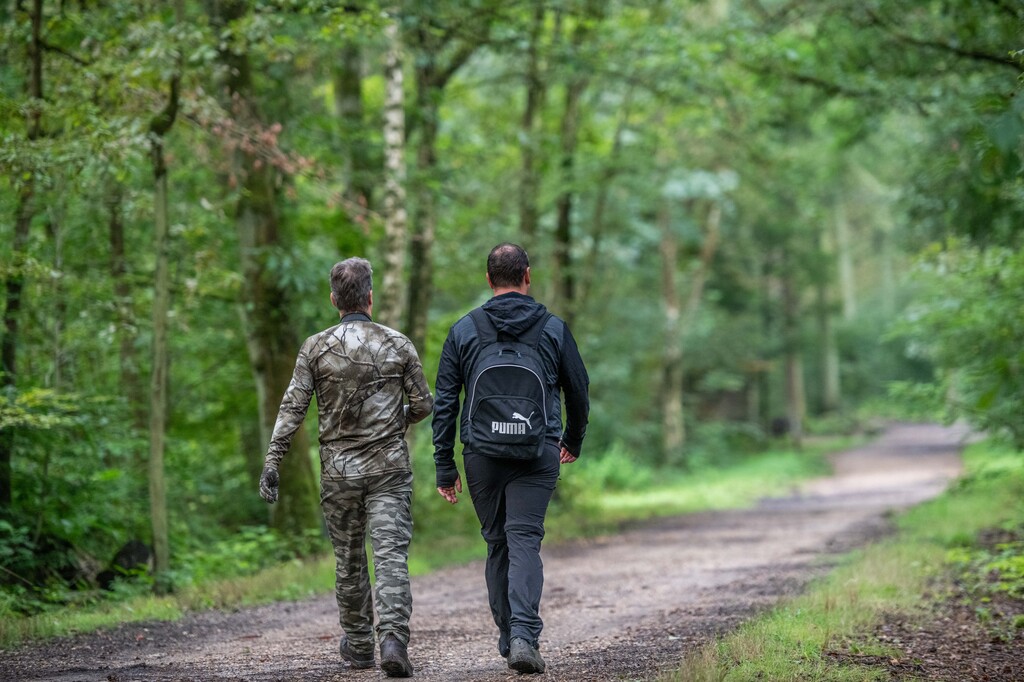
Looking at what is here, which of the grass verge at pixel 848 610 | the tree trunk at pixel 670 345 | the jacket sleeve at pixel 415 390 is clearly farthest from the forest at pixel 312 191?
the tree trunk at pixel 670 345

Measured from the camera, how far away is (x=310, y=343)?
547 centimetres

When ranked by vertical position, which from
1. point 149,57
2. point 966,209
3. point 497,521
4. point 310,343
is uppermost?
point 149,57

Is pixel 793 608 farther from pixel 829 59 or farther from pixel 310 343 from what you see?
pixel 829 59

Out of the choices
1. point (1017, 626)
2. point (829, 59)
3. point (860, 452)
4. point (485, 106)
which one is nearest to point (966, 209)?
point (829, 59)

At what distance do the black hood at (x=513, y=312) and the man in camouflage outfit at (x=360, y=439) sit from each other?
1.78 feet

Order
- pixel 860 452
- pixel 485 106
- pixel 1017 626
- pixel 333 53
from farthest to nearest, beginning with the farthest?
pixel 860 452, pixel 485 106, pixel 333 53, pixel 1017 626

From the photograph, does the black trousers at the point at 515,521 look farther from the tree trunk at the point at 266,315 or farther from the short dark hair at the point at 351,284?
the tree trunk at the point at 266,315

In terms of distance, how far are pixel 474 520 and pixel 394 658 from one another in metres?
9.79

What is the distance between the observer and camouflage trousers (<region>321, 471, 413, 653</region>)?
532 cm

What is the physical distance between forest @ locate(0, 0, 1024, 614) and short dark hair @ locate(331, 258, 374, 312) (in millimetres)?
3146

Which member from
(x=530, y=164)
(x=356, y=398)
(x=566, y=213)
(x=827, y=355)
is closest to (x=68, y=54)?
(x=356, y=398)

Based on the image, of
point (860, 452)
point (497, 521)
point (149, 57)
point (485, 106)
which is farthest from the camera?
point (860, 452)

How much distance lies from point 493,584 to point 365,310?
5.29 feet

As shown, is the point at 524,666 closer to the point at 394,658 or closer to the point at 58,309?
the point at 394,658
